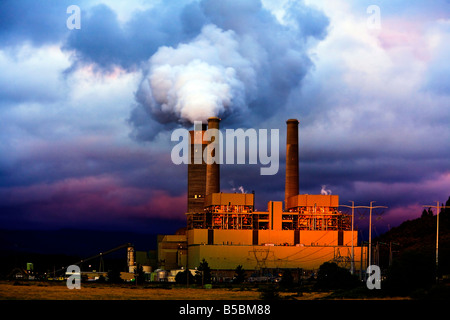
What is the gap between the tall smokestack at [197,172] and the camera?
12700 cm

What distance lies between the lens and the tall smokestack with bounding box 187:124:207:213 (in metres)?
127

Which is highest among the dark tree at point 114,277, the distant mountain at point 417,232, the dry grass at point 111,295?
the distant mountain at point 417,232

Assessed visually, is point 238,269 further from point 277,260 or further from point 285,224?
point 285,224

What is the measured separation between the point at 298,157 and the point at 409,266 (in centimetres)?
6632

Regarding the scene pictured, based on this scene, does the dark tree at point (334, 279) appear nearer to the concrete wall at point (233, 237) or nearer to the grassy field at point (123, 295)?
the grassy field at point (123, 295)

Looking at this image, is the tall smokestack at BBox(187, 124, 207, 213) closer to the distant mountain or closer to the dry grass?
the distant mountain

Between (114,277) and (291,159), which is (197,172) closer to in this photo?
(291,159)

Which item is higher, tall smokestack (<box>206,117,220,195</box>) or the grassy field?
tall smokestack (<box>206,117,220,195</box>)

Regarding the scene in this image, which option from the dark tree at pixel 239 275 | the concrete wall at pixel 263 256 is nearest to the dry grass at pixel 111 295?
the dark tree at pixel 239 275

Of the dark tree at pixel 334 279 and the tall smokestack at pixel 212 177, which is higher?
the tall smokestack at pixel 212 177

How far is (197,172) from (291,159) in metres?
19.0

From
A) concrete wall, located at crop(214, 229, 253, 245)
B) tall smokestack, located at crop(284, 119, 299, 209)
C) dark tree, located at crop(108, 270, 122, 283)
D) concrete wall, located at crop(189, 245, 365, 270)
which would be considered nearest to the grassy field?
dark tree, located at crop(108, 270, 122, 283)
